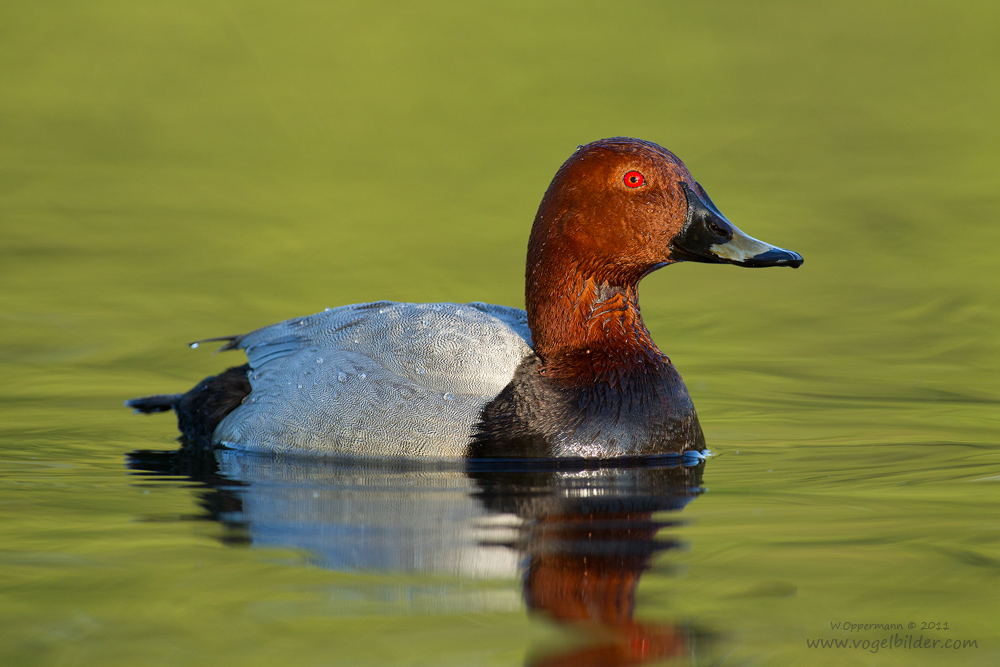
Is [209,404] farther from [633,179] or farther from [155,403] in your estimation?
[633,179]

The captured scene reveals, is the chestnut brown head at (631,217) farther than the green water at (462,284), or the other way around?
the chestnut brown head at (631,217)

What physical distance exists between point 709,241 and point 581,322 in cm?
79

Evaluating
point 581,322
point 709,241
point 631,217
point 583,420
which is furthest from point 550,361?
point 709,241

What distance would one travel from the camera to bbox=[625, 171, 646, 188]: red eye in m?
6.38

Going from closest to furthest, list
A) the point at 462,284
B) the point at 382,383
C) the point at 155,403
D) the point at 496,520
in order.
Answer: the point at 496,520
the point at 382,383
the point at 155,403
the point at 462,284

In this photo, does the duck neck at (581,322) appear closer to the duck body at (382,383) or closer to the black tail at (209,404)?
the duck body at (382,383)

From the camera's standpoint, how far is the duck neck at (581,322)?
252 inches

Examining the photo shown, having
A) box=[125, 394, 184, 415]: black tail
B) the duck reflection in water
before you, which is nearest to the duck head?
the duck reflection in water

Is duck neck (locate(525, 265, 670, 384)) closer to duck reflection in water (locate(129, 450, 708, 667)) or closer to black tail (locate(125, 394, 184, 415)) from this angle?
duck reflection in water (locate(129, 450, 708, 667))

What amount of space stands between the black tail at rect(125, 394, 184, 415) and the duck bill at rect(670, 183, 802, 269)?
319 centimetres

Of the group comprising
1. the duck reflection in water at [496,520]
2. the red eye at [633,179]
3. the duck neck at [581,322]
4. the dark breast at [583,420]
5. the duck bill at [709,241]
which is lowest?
the duck reflection in water at [496,520]

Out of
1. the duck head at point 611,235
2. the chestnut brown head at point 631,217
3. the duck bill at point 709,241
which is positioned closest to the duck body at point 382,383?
the duck head at point 611,235

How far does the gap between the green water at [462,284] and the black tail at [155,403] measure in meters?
0.11

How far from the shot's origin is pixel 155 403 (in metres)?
7.54
